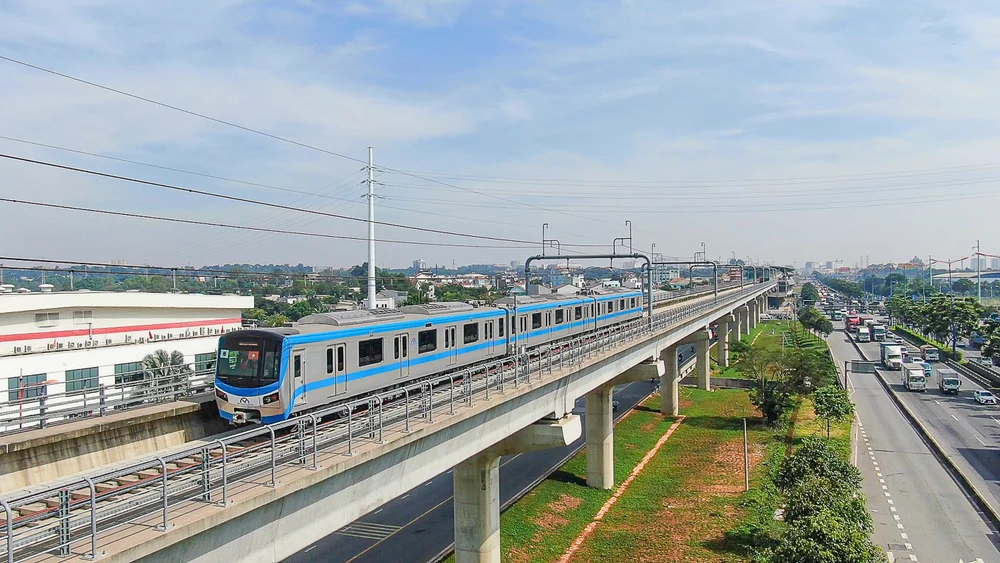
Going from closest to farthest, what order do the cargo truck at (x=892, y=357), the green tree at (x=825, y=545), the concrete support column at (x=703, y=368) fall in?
the green tree at (x=825, y=545) → the concrete support column at (x=703, y=368) → the cargo truck at (x=892, y=357)

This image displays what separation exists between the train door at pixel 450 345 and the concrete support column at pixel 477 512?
369cm

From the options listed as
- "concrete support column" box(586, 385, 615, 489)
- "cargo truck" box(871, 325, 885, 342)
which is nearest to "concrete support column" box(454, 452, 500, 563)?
"concrete support column" box(586, 385, 615, 489)

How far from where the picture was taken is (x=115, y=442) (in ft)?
Result: 47.6

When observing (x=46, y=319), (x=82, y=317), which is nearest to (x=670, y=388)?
(x=82, y=317)

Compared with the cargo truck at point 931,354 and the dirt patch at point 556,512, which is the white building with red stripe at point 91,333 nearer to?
the dirt patch at point 556,512

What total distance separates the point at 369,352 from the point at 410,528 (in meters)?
12.4

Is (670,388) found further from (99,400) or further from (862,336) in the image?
(862,336)

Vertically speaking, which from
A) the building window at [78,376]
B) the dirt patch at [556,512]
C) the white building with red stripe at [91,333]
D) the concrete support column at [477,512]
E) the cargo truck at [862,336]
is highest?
the white building with red stripe at [91,333]

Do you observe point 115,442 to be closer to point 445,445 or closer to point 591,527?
point 445,445

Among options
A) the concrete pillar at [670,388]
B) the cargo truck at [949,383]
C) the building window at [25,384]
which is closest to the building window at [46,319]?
the building window at [25,384]

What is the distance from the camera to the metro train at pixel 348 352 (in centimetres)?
1681

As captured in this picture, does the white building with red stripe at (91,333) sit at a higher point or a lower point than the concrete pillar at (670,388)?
higher

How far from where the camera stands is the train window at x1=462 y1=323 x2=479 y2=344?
26.4 meters

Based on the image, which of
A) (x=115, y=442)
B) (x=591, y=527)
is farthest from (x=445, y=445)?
(x=591, y=527)
